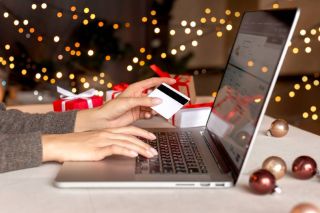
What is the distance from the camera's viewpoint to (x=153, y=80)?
1271mm

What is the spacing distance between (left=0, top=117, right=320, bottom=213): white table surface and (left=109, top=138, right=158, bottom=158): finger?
0.46ft

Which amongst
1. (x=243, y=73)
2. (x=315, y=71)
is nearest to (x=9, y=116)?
(x=243, y=73)

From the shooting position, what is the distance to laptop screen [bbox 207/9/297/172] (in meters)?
0.75

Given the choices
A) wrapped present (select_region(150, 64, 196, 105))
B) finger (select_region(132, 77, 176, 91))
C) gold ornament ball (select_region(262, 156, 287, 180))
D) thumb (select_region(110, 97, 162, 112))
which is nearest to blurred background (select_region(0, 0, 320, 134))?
wrapped present (select_region(150, 64, 196, 105))

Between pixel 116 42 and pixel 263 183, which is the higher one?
pixel 116 42

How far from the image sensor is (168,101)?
1168mm

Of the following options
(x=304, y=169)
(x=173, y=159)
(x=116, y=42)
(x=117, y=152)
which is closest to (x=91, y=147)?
(x=117, y=152)

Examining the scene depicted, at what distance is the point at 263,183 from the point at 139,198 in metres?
0.20

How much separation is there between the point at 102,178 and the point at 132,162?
104mm

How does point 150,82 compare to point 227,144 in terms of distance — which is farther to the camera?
point 150,82

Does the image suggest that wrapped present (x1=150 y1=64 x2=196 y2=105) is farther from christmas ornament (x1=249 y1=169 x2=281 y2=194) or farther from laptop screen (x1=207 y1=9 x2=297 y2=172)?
christmas ornament (x1=249 y1=169 x2=281 y2=194)

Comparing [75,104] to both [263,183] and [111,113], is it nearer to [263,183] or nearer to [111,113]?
[111,113]

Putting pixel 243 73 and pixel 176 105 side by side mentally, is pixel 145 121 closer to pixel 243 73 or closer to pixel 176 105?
pixel 176 105

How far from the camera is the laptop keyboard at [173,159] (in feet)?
2.70
